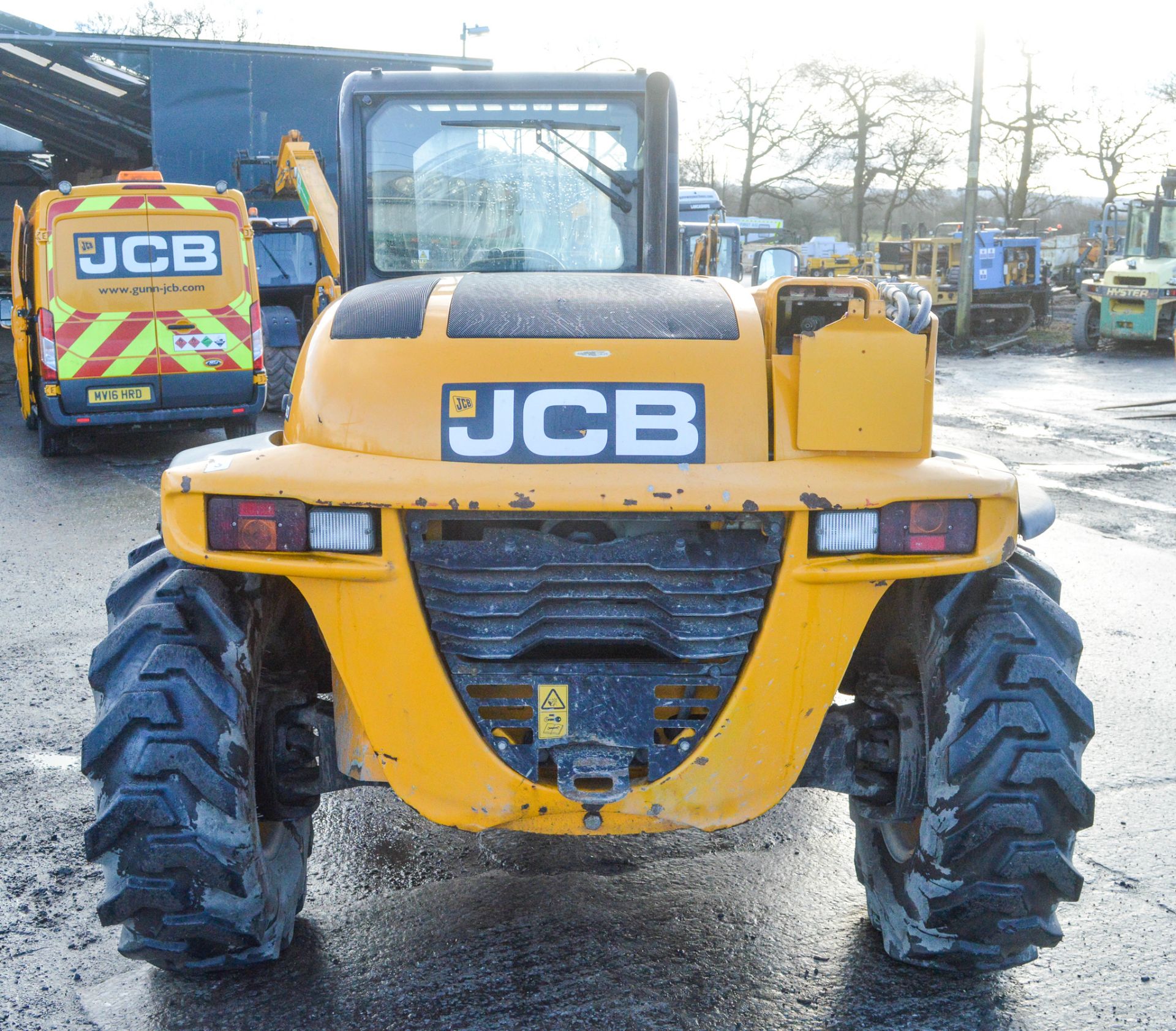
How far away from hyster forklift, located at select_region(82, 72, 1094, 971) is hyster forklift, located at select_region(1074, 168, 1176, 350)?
18933 mm

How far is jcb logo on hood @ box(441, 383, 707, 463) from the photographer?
2.43m

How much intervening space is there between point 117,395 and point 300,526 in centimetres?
844

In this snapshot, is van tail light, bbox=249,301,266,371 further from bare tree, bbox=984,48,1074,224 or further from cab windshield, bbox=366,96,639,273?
bare tree, bbox=984,48,1074,224

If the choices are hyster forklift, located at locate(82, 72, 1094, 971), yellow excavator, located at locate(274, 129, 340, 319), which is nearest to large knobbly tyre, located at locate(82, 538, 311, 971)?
hyster forklift, located at locate(82, 72, 1094, 971)

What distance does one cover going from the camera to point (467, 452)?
95.4 inches

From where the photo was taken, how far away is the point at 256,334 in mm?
10492

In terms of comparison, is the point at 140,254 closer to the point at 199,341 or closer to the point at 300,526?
the point at 199,341

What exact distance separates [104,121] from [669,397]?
21083 mm

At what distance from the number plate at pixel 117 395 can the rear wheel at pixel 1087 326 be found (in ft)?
52.9

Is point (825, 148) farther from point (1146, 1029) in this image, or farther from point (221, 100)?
point (1146, 1029)

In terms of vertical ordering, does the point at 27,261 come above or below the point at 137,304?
above

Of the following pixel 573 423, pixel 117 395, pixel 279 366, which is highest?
pixel 573 423

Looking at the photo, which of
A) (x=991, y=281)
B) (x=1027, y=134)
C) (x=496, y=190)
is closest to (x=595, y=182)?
(x=496, y=190)

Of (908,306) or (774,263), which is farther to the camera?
(774,263)
